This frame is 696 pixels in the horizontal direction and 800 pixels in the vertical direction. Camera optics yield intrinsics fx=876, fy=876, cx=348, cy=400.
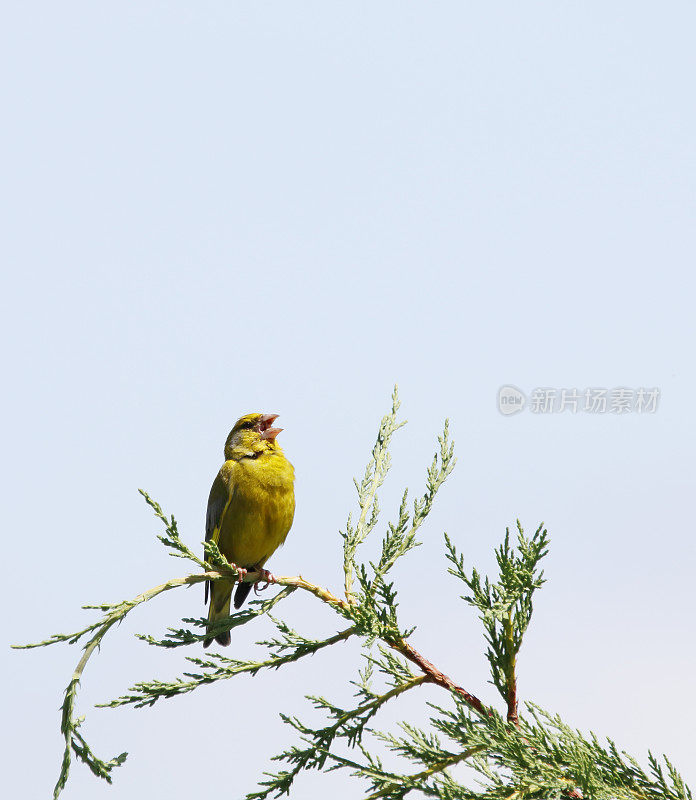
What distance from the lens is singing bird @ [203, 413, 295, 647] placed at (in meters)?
7.00

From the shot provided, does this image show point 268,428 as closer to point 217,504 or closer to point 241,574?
point 217,504

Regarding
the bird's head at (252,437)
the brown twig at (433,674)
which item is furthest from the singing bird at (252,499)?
the brown twig at (433,674)

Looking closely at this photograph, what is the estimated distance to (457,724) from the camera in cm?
344

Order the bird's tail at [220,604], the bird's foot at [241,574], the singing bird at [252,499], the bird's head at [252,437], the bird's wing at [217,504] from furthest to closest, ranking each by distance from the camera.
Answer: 1. the bird's tail at [220,604]
2. the bird's head at [252,437]
3. the bird's wing at [217,504]
4. the singing bird at [252,499]
5. the bird's foot at [241,574]

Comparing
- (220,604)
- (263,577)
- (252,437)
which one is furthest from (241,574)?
(220,604)

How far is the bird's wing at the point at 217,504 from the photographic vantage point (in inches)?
281

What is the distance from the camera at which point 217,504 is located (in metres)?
7.26

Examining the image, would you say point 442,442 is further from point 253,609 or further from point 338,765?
point 338,765

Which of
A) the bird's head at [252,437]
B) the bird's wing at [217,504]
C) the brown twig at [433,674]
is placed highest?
the bird's head at [252,437]

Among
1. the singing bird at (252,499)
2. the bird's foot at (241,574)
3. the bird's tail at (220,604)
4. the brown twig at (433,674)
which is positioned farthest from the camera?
the bird's tail at (220,604)

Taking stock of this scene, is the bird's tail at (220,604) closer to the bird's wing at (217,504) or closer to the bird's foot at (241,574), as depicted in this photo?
the bird's wing at (217,504)

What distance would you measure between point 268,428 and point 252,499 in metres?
0.72

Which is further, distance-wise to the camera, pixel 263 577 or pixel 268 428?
pixel 268 428

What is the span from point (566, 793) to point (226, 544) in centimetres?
427
